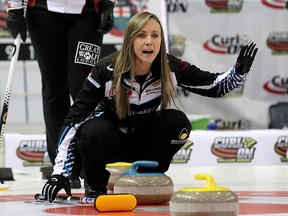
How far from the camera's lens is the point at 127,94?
3414mm

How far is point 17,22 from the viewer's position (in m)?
4.38

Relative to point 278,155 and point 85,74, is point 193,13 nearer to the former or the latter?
point 278,155

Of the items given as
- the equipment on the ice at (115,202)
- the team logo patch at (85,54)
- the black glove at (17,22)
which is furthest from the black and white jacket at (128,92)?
the black glove at (17,22)

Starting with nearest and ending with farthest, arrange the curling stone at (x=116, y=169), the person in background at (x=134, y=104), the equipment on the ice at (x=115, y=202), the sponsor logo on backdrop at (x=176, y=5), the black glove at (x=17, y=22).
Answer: the equipment on the ice at (x=115, y=202) < the person in background at (x=134, y=104) < the curling stone at (x=116, y=169) < the black glove at (x=17, y=22) < the sponsor logo on backdrop at (x=176, y=5)

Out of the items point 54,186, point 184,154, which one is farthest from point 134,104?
point 184,154

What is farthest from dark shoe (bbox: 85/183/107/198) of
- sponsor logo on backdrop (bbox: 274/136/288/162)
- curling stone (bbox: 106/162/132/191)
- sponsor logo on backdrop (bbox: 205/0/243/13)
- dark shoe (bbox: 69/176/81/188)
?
sponsor logo on backdrop (bbox: 205/0/243/13)

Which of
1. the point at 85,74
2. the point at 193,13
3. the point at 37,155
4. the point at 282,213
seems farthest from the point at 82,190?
the point at 193,13

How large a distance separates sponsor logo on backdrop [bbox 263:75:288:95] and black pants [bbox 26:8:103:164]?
3.78m

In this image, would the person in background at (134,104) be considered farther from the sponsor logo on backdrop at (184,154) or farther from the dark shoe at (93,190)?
the sponsor logo on backdrop at (184,154)

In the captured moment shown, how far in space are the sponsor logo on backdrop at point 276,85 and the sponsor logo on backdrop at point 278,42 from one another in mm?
259

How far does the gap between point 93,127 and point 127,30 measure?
0.44 metres

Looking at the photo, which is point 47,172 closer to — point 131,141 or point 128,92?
point 131,141

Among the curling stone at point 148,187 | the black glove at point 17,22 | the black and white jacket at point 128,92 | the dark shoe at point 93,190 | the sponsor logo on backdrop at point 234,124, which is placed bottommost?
the sponsor logo on backdrop at point 234,124

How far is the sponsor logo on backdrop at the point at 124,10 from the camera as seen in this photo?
7363 millimetres
